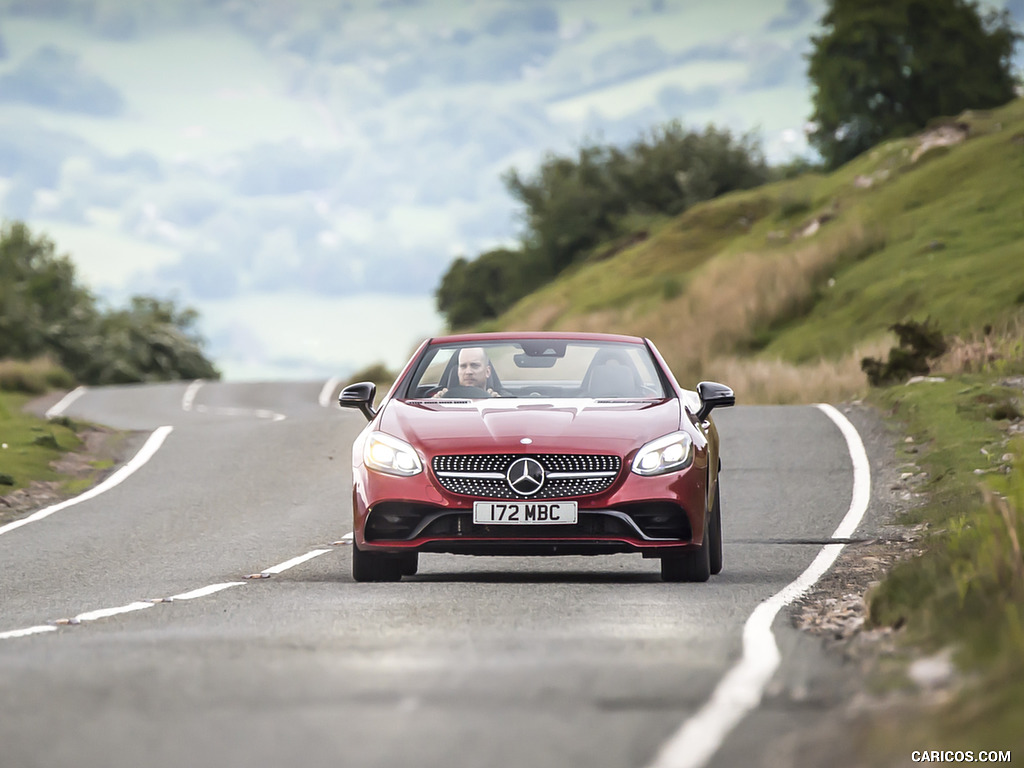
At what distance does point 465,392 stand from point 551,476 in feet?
4.82

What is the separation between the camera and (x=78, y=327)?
76438mm

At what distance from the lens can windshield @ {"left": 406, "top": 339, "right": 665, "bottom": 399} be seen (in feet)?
35.8

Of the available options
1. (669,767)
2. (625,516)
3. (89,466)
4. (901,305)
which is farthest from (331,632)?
(901,305)

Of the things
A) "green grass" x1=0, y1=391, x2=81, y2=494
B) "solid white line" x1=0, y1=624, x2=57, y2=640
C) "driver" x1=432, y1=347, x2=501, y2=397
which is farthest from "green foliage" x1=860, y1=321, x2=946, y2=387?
"solid white line" x1=0, y1=624, x2=57, y2=640

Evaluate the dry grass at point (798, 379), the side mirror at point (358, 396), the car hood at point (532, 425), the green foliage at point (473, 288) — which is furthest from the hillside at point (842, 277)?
the green foliage at point (473, 288)

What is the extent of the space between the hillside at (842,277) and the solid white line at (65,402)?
14204 millimetres

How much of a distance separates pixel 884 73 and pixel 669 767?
74.2m

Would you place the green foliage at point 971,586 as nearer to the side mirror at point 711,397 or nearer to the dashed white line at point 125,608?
Answer: the side mirror at point 711,397

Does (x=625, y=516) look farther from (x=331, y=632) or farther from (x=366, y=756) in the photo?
(x=366, y=756)

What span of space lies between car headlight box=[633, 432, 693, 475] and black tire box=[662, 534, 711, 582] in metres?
0.52

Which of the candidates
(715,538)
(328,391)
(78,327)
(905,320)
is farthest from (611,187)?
(715,538)

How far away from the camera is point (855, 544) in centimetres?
1241

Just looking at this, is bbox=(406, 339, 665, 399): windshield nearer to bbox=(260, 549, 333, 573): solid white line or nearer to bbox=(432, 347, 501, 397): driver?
bbox=(432, 347, 501, 397): driver

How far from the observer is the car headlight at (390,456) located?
9797mm
